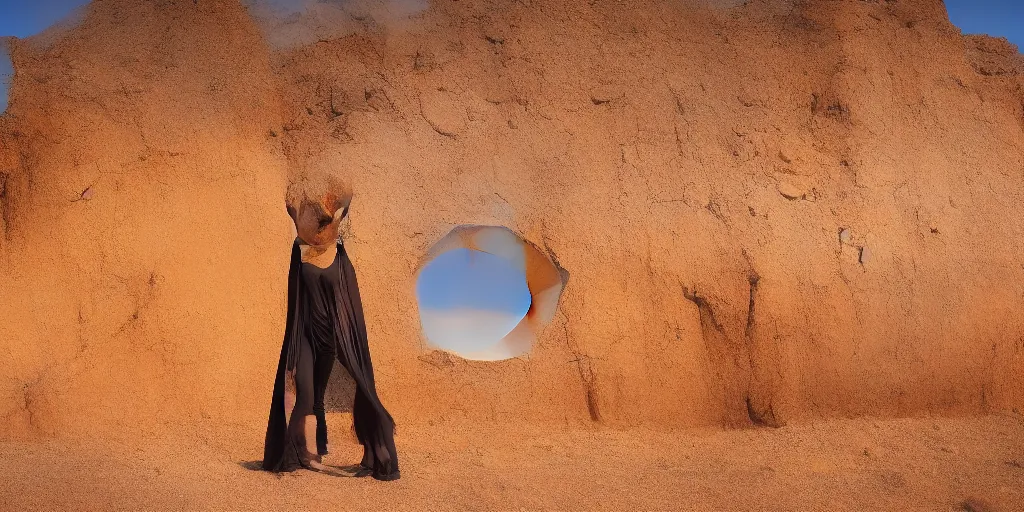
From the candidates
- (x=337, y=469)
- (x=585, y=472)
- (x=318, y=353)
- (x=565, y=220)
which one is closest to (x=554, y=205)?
(x=565, y=220)

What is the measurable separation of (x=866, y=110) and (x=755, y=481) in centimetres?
422

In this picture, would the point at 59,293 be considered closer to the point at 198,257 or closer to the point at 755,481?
the point at 198,257

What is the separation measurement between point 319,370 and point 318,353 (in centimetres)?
10

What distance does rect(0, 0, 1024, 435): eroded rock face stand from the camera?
23.0ft

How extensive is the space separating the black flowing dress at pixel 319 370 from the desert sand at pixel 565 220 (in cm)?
120

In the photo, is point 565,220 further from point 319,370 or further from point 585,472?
point 319,370

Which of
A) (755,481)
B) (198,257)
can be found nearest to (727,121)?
(755,481)

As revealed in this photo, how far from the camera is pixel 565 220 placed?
7.57 metres

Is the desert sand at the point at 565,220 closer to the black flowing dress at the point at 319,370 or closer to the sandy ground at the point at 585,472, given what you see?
the sandy ground at the point at 585,472

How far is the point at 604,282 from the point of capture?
7.46m

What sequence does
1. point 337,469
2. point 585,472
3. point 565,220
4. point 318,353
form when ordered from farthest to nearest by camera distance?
point 565,220 < point 585,472 < point 337,469 < point 318,353

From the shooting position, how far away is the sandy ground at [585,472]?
15.1 ft

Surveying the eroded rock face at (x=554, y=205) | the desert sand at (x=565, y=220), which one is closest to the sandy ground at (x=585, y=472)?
the desert sand at (x=565, y=220)

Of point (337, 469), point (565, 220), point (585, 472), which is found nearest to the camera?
point (337, 469)
